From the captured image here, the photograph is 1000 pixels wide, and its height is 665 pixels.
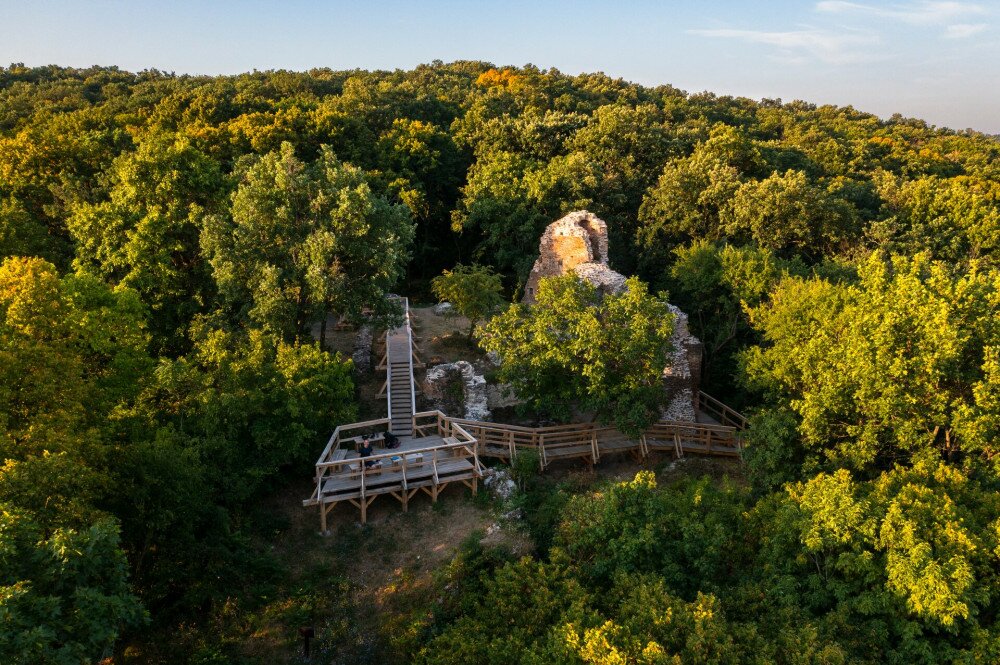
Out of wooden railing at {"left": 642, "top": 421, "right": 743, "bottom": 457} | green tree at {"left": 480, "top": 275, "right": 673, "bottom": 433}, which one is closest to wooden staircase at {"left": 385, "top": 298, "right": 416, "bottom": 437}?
green tree at {"left": 480, "top": 275, "right": 673, "bottom": 433}

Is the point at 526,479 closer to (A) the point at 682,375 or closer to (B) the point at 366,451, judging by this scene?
(B) the point at 366,451

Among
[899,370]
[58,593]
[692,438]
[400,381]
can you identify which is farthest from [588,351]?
[58,593]

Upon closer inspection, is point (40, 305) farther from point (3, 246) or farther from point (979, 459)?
point (979, 459)

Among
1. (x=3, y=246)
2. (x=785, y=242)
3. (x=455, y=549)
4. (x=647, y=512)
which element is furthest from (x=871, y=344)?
(x=3, y=246)

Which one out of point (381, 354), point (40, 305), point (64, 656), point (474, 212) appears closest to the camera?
point (64, 656)

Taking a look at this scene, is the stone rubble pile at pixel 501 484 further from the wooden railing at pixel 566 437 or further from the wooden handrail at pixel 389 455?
the wooden handrail at pixel 389 455
